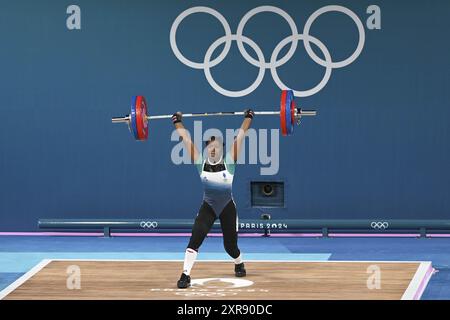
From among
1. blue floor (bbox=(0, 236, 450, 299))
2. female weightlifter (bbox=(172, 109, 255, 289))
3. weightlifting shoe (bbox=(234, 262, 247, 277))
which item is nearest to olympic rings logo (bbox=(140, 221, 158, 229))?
blue floor (bbox=(0, 236, 450, 299))

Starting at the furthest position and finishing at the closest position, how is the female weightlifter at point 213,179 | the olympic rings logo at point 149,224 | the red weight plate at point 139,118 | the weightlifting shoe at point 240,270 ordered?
1. the olympic rings logo at point 149,224
2. the red weight plate at point 139,118
3. the weightlifting shoe at point 240,270
4. the female weightlifter at point 213,179

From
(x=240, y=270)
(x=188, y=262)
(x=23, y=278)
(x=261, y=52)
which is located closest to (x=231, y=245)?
(x=240, y=270)

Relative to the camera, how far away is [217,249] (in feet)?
43.9

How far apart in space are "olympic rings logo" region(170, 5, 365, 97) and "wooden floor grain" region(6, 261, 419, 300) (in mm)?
3348

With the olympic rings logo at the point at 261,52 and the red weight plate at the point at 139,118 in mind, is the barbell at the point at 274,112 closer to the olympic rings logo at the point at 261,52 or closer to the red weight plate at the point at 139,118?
the red weight plate at the point at 139,118

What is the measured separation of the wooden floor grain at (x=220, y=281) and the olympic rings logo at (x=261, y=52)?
3348 mm

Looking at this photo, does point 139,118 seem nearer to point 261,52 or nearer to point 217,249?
point 217,249

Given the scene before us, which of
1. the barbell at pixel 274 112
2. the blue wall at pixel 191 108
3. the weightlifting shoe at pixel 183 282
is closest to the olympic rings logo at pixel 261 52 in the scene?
the blue wall at pixel 191 108

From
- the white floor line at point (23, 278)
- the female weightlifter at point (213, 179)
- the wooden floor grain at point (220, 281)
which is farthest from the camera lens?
the female weightlifter at point (213, 179)

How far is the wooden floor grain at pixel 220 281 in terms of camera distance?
978 centimetres

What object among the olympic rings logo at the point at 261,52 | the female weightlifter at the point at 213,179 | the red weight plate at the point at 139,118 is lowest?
the female weightlifter at the point at 213,179

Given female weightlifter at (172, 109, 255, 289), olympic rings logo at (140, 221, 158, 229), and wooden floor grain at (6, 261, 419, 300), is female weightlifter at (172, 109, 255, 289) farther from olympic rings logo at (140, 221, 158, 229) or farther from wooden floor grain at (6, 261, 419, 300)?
olympic rings logo at (140, 221, 158, 229)

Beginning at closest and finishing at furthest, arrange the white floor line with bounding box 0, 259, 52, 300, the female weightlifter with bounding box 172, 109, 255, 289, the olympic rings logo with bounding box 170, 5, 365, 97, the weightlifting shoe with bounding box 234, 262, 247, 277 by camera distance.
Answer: the white floor line with bounding box 0, 259, 52, 300 < the female weightlifter with bounding box 172, 109, 255, 289 < the weightlifting shoe with bounding box 234, 262, 247, 277 < the olympic rings logo with bounding box 170, 5, 365, 97

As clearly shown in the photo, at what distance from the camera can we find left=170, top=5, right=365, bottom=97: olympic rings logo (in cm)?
1423
